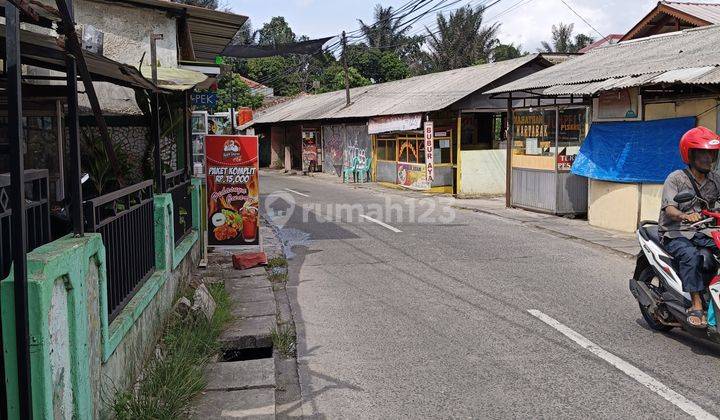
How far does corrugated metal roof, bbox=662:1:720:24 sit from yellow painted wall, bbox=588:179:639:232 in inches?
437

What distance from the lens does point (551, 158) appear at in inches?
648

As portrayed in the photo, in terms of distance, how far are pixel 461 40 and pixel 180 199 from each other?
44779mm

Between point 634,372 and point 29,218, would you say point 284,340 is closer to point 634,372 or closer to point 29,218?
point 634,372

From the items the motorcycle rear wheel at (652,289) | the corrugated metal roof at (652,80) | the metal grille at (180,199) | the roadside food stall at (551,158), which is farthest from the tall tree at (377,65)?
the motorcycle rear wheel at (652,289)

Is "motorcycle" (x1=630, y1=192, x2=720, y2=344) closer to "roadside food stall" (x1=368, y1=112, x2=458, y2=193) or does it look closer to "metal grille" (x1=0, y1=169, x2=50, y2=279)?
"metal grille" (x1=0, y1=169, x2=50, y2=279)

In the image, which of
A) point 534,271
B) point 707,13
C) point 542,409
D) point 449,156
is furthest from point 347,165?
point 542,409

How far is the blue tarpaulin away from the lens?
40.2 ft

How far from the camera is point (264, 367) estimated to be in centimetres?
581

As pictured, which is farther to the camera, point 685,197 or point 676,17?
point 676,17

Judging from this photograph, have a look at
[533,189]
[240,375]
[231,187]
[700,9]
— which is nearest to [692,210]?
[240,375]

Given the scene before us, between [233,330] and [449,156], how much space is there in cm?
1775

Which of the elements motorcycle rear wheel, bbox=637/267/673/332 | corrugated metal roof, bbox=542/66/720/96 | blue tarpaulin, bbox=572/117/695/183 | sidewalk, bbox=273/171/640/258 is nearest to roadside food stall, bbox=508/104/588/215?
sidewalk, bbox=273/171/640/258

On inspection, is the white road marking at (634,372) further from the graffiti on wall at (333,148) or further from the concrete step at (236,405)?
the graffiti on wall at (333,148)

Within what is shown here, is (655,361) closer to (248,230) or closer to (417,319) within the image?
(417,319)
